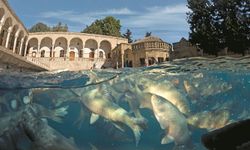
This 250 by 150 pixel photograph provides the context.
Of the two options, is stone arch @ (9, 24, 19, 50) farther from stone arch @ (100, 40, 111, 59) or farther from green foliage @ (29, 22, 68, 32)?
green foliage @ (29, 22, 68, 32)

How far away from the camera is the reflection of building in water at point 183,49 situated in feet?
140

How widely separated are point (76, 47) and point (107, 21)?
39.7 feet

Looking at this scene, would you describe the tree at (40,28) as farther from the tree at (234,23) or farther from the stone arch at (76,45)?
the tree at (234,23)

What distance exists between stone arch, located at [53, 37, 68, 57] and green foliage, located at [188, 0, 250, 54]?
38.2m

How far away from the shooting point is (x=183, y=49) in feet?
145

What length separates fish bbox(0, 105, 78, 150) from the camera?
7883 mm

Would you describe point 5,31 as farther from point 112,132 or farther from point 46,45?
point 112,132

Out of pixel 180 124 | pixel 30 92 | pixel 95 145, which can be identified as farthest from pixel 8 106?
pixel 180 124

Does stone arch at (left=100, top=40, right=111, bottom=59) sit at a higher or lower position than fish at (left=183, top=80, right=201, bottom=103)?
Answer: higher

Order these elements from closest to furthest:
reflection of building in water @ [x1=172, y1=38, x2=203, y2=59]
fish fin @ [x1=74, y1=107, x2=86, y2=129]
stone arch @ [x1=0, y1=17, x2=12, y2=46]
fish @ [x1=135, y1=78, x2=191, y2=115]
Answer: fish @ [x1=135, y1=78, x2=191, y2=115] → fish fin @ [x1=74, y1=107, x2=86, y2=129] → reflection of building in water @ [x1=172, y1=38, x2=203, y2=59] → stone arch @ [x1=0, y1=17, x2=12, y2=46]

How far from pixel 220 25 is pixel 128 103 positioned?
2195 cm

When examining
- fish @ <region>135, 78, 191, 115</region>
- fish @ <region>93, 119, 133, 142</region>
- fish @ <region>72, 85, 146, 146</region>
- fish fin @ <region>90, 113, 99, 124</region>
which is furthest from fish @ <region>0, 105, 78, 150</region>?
fish @ <region>135, 78, 191, 115</region>

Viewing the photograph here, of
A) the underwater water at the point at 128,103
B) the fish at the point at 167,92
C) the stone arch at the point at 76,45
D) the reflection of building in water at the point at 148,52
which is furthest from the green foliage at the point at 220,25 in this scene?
the stone arch at the point at 76,45

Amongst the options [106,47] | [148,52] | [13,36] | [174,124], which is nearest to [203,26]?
[148,52]
